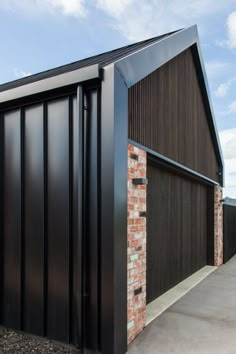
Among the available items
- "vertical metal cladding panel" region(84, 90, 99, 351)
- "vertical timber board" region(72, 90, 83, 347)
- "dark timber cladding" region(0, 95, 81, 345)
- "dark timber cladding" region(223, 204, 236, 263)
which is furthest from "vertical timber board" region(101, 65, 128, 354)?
"dark timber cladding" region(223, 204, 236, 263)

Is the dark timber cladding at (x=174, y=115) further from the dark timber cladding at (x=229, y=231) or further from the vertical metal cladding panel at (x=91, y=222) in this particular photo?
the dark timber cladding at (x=229, y=231)

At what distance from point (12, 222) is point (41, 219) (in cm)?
56

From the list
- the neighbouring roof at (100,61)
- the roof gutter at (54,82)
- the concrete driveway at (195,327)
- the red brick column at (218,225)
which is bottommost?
the concrete driveway at (195,327)

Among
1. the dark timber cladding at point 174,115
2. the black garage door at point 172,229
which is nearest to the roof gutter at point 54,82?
the dark timber cladding at point 174,115

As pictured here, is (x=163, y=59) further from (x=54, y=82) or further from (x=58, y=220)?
(x=58, y=220)

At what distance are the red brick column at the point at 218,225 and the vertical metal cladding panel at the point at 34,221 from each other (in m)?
6.28

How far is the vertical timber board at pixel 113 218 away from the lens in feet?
10.4

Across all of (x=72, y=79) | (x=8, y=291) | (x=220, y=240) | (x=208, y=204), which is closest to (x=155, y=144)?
(x=72, y=79)

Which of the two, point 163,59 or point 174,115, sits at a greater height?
point 163,59

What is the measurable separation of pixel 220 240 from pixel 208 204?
3.91 feet

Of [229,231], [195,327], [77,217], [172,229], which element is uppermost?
[77,217]

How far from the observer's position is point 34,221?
152 inches

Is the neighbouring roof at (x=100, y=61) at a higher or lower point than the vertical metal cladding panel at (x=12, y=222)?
higher

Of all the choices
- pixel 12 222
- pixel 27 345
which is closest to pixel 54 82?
pixel 12 222
